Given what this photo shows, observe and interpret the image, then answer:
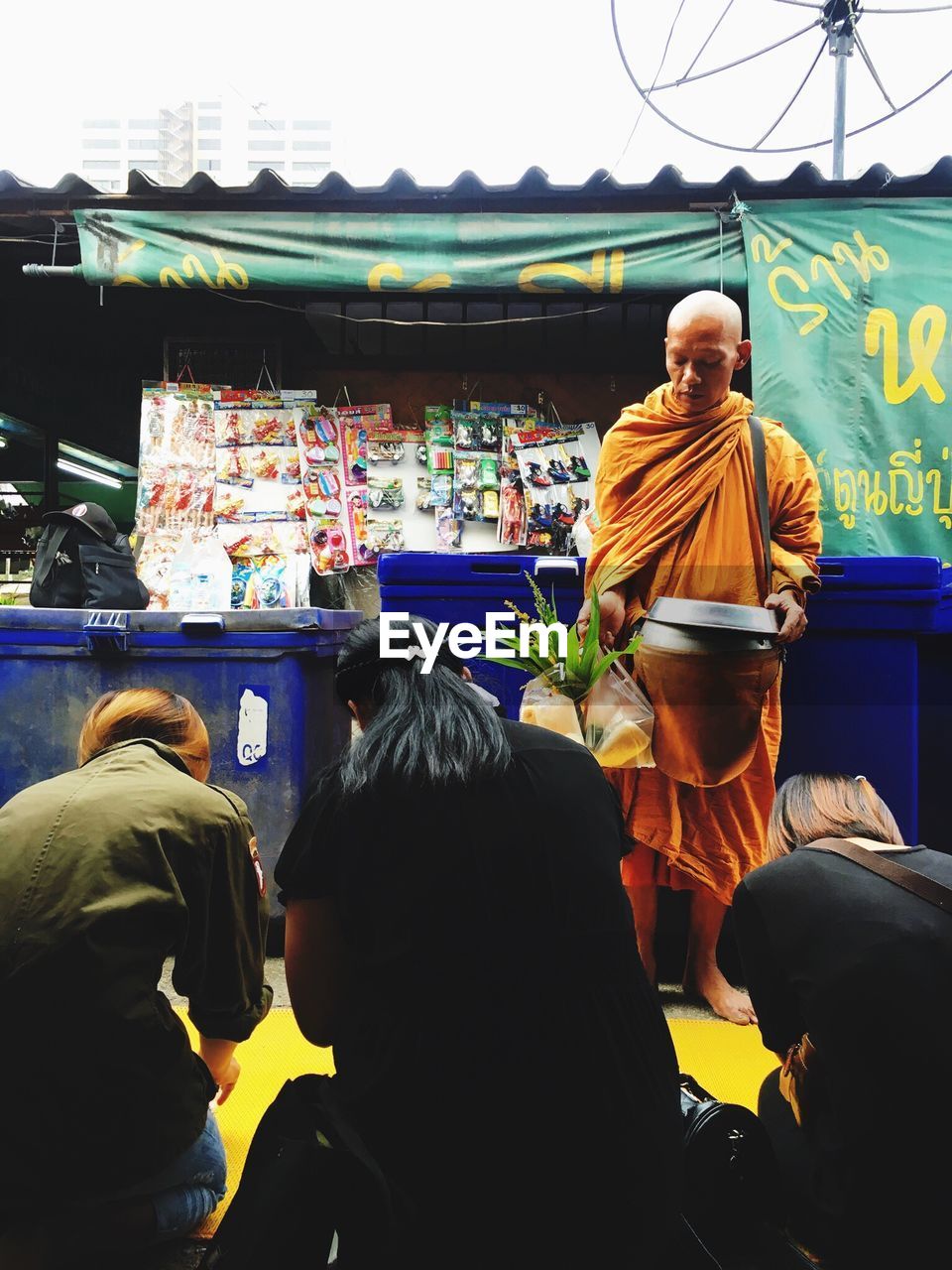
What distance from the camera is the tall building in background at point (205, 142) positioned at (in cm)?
5509

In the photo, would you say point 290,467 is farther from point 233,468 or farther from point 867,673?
point 867,673

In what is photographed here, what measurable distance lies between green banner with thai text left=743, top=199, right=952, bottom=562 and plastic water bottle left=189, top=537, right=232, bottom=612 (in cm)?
282

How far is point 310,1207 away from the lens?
1.27 m

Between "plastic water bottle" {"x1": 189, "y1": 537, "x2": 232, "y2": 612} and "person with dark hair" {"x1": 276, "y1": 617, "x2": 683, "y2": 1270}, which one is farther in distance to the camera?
"plastic water bottle" {"x1": 189, "y1": 537, "x2": 232, "y2": 612}

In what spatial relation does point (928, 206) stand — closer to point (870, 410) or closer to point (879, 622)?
point (870, 410)

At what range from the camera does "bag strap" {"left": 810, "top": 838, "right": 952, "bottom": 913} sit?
1.61 m

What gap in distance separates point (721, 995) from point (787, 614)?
51.2 inches

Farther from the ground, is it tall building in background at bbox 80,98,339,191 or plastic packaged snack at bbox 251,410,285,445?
tall building in background at bbox 80,98,339,191

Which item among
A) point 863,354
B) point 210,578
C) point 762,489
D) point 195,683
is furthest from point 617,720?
point 210,578

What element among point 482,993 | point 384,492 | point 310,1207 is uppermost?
point 384,492

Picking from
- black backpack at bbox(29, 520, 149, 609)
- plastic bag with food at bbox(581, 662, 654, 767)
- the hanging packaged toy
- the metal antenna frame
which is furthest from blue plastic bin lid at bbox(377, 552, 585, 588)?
the metal antenna frame

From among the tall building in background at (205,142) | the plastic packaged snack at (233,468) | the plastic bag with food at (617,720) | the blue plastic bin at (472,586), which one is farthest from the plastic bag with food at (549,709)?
the tall building in background at (205,142)

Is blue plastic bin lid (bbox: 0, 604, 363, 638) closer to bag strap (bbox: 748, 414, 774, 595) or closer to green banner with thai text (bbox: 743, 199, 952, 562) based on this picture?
bag strap (bbox: 748, 414, 774, 595)

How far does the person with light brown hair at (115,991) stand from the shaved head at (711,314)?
2.14 m
